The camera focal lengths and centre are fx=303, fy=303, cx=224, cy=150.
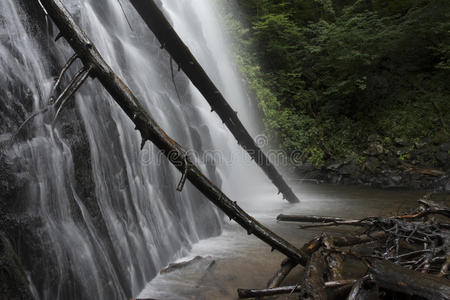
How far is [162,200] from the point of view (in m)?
5.00

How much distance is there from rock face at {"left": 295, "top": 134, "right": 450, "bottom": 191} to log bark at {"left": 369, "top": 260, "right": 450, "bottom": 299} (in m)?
8.38

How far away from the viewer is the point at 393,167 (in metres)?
10.0

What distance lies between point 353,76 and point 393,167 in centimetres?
385

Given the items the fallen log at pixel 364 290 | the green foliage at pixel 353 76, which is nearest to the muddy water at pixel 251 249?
the fallen log at pixel 364 290

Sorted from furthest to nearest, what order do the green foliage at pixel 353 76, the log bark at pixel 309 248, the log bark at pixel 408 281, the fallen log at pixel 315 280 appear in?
the green foliage at pixel 353 76
the log bark at pixel 309 248
the fallen log at pixel 315 280
the log bark at pixel 408 281

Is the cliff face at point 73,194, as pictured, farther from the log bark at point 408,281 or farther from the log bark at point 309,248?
the log bark at point 408,281

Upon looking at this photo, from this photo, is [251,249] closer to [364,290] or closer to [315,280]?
[315,280]

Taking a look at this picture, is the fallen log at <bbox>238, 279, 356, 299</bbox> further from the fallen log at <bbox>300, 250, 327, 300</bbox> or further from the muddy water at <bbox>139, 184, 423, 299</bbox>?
the muddy water at <bbox>139, 184, 423, 299</bbox>

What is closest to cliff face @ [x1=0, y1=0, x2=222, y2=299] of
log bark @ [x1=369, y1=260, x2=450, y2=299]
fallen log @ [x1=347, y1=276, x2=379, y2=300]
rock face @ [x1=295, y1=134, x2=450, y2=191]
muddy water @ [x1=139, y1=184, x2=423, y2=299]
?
muddy water @ [x1=139, y1=184, x2=423, y2=299]

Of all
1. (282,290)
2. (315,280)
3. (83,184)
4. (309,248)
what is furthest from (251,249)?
(83,184)

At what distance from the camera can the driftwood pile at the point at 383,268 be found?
188cm

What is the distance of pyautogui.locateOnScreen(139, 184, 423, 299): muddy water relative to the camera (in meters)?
3.28

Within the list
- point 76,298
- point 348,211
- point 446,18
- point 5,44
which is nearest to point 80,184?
point 76,298

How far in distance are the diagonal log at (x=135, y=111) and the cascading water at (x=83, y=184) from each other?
81cm
